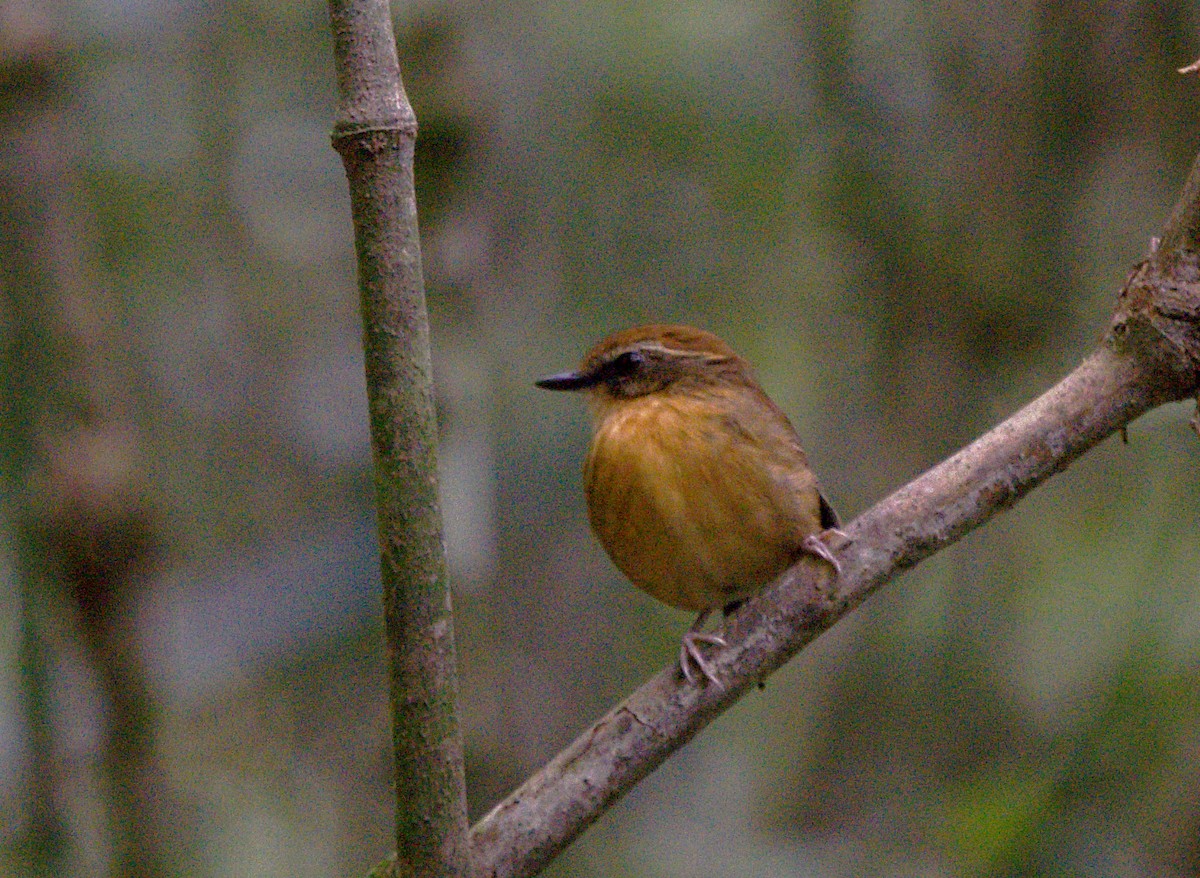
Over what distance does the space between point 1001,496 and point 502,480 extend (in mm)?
2405

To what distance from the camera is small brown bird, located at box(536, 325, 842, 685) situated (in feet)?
11.3

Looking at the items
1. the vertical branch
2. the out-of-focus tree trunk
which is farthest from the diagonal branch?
the out-of-focus tree trunk

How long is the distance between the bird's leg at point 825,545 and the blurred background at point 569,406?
3.17ft

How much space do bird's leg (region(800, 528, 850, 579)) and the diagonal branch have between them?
0.02 meters

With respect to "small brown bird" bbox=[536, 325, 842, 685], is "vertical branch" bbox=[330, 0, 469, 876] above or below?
above

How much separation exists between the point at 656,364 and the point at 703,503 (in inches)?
20.6

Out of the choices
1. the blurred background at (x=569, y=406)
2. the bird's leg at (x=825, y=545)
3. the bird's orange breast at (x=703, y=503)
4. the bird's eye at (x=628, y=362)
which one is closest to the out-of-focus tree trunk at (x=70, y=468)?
the blurred background at (x=569, y=406)

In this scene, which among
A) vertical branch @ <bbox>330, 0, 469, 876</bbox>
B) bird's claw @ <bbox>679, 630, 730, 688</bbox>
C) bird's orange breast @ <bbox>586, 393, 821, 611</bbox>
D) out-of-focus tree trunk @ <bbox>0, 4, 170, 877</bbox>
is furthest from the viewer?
bird's orange breast @ <bbox>586, 393, 821, 611</bbox>

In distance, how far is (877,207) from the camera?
190 inches

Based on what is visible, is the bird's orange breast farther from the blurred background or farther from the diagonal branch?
the diagonal branch

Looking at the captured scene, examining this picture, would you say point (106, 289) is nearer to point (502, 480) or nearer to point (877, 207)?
point (502, 480)

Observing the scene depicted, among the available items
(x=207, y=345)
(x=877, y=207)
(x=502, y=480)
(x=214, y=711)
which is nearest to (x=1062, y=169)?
(x=877, y=207)

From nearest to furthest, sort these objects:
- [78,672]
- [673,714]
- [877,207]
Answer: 1. [673,714]
2. [78,672]
3. [877,207]

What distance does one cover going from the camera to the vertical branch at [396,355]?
6.86ft
